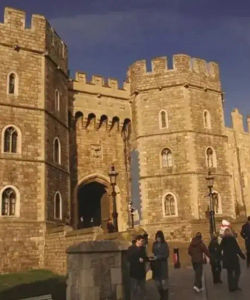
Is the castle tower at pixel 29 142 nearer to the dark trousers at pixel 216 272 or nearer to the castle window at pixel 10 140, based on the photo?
the castle window at pixel 10 140

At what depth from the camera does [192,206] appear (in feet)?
78.4

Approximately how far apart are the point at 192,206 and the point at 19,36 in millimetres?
12515

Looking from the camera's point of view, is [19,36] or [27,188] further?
[19,36]

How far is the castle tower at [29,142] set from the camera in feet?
64.5

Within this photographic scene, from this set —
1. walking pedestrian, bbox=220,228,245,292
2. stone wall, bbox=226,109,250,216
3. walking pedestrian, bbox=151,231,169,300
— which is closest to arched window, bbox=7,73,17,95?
walking pedestrian, bbox=151,231,169,300

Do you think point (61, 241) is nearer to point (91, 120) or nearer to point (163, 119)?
point (91, 120)

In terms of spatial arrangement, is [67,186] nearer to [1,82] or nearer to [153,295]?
[1,82]

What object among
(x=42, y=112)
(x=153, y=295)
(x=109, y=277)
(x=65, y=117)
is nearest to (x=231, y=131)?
(x=65, y=117)

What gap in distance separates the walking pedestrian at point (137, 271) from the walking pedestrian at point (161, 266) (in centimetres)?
81

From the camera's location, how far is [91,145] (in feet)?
88.0

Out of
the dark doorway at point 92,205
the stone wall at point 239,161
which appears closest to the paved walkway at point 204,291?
the dark doorway at point 92,205

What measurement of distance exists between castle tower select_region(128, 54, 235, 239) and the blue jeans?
1493 cm

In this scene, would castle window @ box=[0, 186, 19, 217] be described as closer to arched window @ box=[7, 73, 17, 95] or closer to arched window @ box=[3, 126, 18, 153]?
arched window @ box=[3, 126, 18, 153]

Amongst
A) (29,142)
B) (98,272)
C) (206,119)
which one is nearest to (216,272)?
(98,272)
